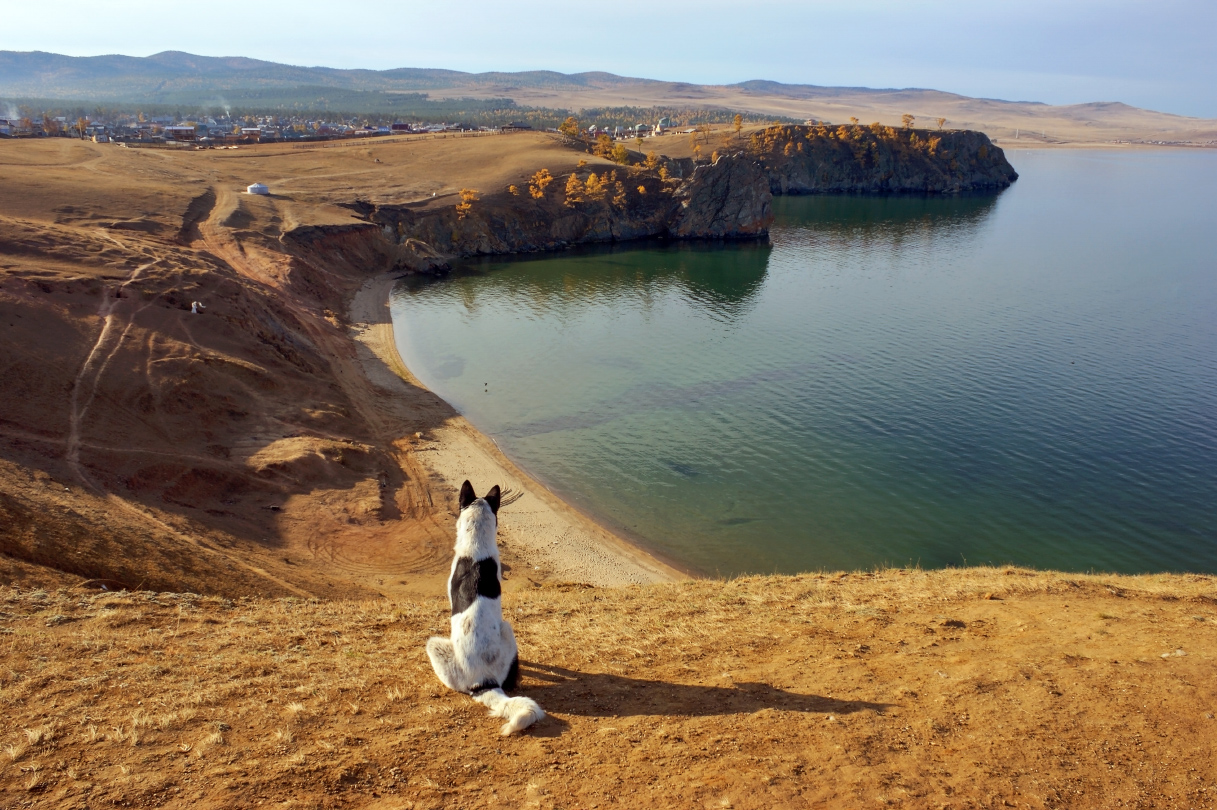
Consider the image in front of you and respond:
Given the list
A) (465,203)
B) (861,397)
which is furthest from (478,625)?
(465,203)

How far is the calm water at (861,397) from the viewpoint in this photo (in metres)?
29.0

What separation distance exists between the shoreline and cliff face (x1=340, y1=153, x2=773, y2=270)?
52.5 m

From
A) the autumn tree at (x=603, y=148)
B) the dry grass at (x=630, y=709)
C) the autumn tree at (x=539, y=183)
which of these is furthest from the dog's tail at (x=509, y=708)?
the autumn tree at (x=603, y=148)

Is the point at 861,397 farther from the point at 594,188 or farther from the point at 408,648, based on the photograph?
the point at 594,188

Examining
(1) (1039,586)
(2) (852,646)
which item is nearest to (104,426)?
(2) (852,646)

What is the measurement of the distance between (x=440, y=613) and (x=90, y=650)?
6.59m

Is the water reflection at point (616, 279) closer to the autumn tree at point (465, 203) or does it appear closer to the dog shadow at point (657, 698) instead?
the autumn tree at point (465, 203)

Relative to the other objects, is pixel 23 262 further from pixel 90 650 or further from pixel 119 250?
pixel 90 650

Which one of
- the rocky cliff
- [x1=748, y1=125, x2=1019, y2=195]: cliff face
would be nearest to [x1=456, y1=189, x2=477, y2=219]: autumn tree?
the rocky cliff

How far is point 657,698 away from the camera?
34.0 feet

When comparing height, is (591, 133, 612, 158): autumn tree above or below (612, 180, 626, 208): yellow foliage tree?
above

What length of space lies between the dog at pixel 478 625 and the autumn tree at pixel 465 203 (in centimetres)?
8817

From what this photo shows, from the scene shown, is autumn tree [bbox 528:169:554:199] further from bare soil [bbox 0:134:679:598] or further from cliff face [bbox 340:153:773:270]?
bare soil [bbox 0:134:679:598]

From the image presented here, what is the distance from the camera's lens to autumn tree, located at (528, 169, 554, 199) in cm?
9950
